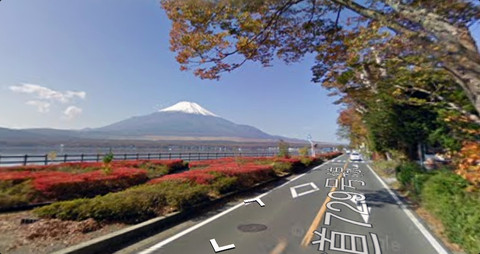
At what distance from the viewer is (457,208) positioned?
468 centimetres

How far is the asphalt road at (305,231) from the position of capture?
4684 millimetres

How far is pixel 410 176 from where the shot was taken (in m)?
9.70

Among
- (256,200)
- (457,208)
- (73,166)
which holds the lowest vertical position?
(256,200)

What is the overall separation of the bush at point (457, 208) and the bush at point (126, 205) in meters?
5.89

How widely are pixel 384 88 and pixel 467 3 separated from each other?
604cm

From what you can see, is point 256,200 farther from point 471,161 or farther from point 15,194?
point 15,194

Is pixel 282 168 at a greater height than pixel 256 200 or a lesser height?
greater

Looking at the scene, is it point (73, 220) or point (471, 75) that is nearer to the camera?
point (471, 75)

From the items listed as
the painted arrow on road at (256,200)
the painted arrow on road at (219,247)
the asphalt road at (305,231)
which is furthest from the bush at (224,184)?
the painted arrow on road at (219,247)

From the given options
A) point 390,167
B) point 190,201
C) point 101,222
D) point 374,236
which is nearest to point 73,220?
point 101,222

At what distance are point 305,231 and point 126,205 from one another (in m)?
4.05

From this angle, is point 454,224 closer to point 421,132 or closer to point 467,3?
point 467,3

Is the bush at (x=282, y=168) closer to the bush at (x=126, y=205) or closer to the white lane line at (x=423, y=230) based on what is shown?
the white lane line at (x=423, y=230)

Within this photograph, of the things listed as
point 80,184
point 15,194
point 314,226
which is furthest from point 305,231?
point 15,194
